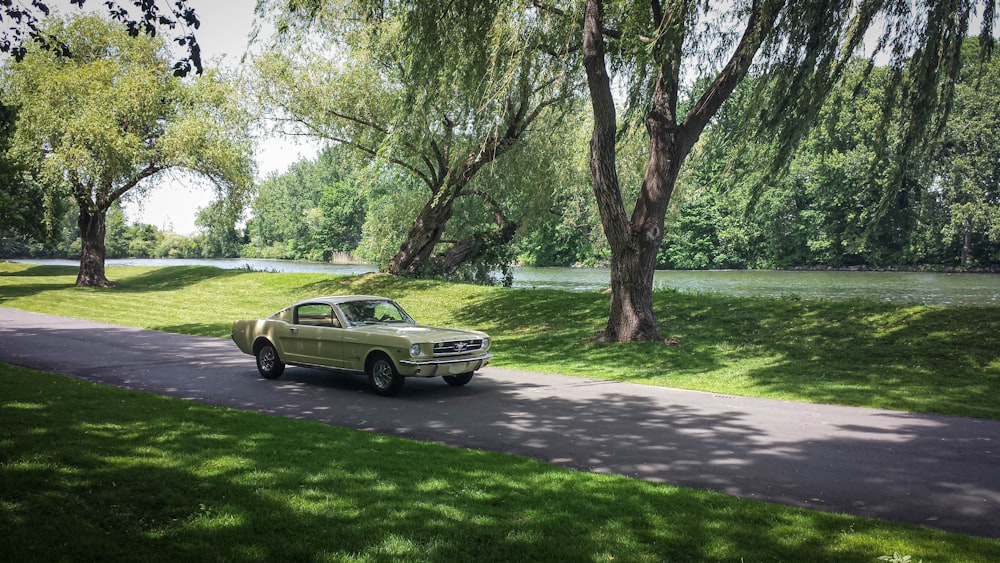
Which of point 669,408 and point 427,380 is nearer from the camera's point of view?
point 669,408

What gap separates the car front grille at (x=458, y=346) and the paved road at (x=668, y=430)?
0.70m

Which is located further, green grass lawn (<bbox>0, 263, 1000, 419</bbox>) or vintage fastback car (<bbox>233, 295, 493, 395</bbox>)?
green grass lawn (<bbox>0, 263, 1000, 419</bbox>)

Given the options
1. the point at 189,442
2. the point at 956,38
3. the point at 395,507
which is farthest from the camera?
the point at 956,38

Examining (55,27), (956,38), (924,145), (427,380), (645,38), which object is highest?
(55,27)

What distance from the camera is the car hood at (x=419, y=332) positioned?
1103 centimetres

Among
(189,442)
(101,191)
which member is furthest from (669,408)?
(101,191)

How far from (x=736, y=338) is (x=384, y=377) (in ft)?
31.7

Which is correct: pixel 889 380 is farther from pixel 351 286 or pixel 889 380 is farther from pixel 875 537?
pixel 351 286

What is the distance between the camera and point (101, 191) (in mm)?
35156

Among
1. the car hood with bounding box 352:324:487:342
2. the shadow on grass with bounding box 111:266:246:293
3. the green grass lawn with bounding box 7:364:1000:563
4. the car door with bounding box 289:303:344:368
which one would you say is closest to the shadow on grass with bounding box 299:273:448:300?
the shadow on grass with bounding box 111:266:246:293

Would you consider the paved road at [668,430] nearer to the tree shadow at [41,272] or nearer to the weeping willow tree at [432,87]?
the weeping willow tree at [432,87]

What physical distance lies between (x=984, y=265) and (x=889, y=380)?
50.3 meters

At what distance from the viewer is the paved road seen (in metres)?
6.56

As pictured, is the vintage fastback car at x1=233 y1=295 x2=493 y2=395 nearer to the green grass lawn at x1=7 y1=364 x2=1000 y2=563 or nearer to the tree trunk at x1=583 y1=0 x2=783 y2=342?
the green grass lawn at x1=7 y1=364 x2=1000 y2=563
